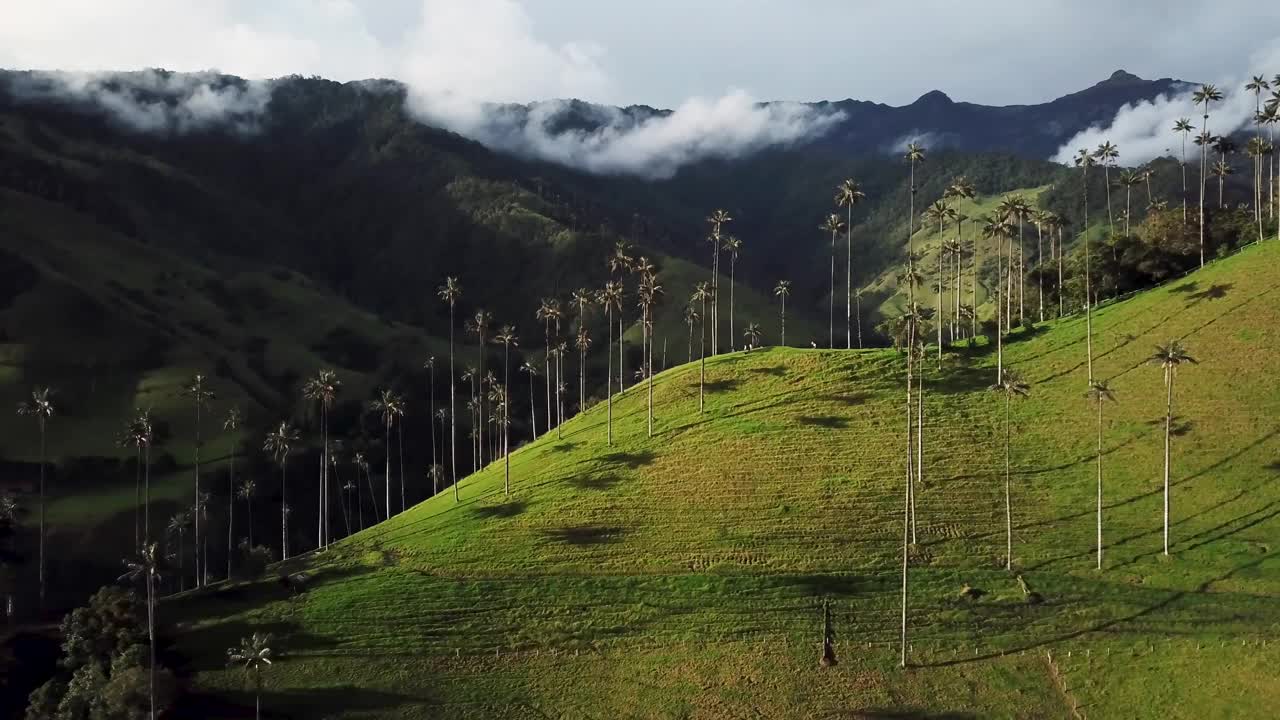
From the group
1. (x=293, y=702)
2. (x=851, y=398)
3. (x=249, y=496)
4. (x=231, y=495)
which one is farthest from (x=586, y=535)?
(x=249, y=496)

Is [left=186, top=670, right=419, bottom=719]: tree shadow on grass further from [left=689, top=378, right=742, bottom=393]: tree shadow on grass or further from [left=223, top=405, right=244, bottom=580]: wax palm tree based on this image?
→ [left=689, top=378, right=742, bottom=393]: tree shadow on grass

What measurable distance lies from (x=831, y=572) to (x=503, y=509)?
36.9m

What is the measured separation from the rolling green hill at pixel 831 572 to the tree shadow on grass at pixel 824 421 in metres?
0.42

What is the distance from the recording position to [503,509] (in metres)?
104

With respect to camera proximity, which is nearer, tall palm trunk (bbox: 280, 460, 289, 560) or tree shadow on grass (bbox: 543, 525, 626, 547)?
tree shadow on grass (bbox: 543, 525, 626, 547)

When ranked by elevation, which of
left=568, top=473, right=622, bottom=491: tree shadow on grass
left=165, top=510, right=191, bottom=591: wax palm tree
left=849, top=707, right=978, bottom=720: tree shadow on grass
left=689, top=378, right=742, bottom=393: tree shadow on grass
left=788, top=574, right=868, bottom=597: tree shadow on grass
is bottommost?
left=165, top=510, right=191, bottom=591: wax palm tree

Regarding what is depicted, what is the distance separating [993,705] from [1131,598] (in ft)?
61.4

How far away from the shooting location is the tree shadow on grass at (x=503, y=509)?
336 feet

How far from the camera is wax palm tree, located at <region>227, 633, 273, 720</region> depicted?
65.6m

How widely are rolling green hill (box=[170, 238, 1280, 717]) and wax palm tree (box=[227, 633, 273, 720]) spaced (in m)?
1.07

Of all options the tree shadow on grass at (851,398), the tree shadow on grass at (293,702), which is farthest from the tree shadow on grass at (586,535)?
the tree shadow on grass at (851,398)

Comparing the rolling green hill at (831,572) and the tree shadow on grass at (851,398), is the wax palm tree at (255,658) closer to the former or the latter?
the rolling green hill at (831,572)

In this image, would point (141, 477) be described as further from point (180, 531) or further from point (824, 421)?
point (824, 421)

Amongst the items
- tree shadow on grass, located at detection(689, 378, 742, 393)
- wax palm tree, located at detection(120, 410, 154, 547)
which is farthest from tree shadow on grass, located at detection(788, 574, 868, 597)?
wax palm tree, located at detection(120, 410, 154, 547)
